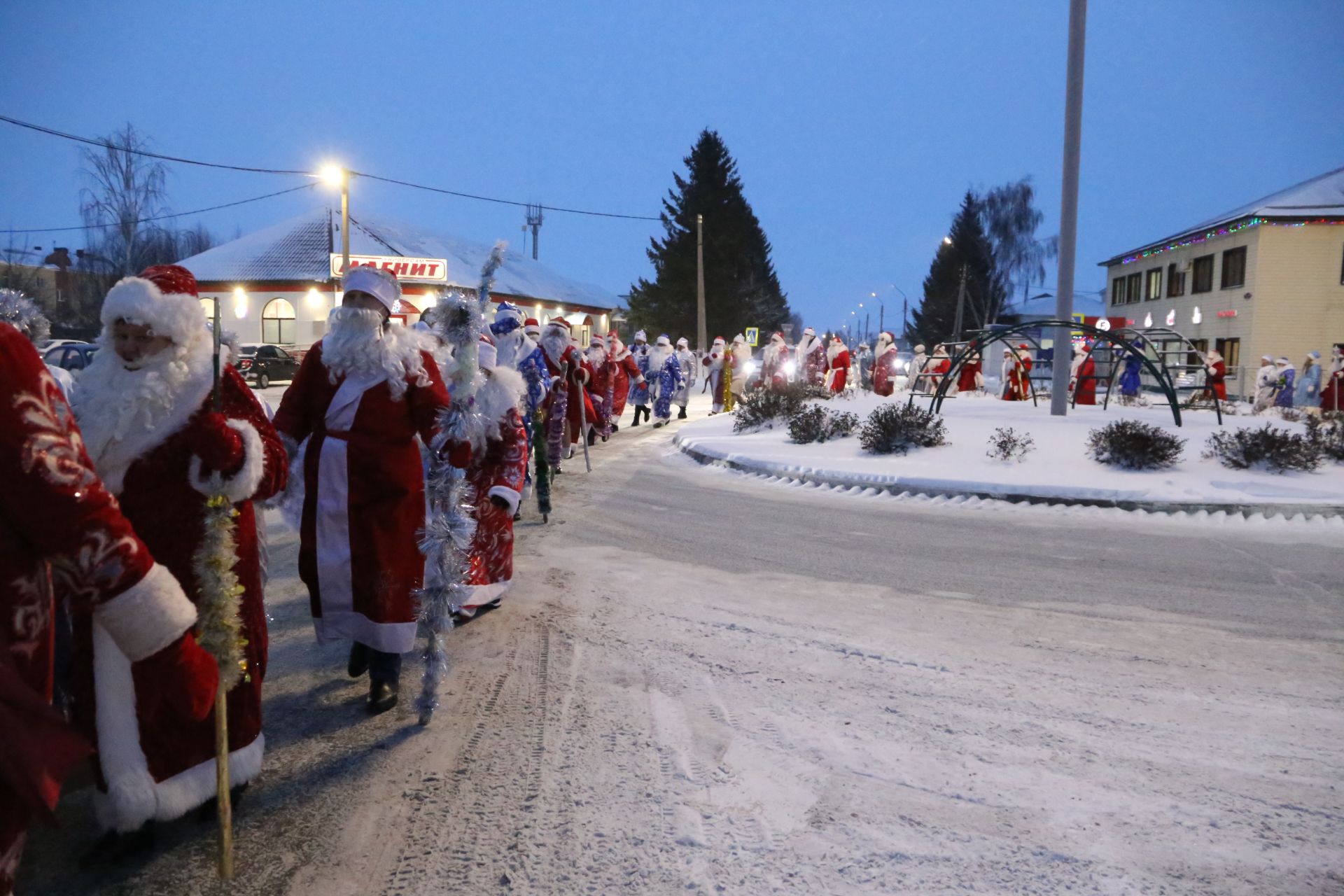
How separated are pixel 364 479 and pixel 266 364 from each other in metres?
34.0

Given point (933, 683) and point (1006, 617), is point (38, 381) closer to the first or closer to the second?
point (933, 683)

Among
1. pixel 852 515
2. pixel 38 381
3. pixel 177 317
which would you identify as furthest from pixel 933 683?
pixel 852 515

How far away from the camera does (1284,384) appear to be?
23.1 meters

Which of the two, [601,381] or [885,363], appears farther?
[885,363]

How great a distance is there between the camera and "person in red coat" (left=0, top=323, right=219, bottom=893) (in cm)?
171

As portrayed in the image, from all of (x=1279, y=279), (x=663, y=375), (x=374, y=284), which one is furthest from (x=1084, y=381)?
(x=1279, y=279)

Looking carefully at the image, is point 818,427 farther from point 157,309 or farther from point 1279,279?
point 1279,279

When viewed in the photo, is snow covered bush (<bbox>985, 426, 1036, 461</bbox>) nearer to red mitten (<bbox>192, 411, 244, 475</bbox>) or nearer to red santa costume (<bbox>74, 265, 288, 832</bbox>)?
red santa costume (<bbox>74, 265, 288, 832</bbox>)

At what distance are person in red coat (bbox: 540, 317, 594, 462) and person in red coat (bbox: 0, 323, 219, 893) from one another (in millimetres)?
8183

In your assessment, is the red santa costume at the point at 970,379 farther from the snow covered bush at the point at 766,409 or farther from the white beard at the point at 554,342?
the white beard at the point at 554,342

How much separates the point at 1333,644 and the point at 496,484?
4838mm

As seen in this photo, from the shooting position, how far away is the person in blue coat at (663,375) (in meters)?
24.4

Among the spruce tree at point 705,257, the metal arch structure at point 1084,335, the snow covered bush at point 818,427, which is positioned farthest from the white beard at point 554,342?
the spruce tree at point 705,257

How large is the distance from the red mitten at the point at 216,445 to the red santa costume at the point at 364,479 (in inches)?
46.3
